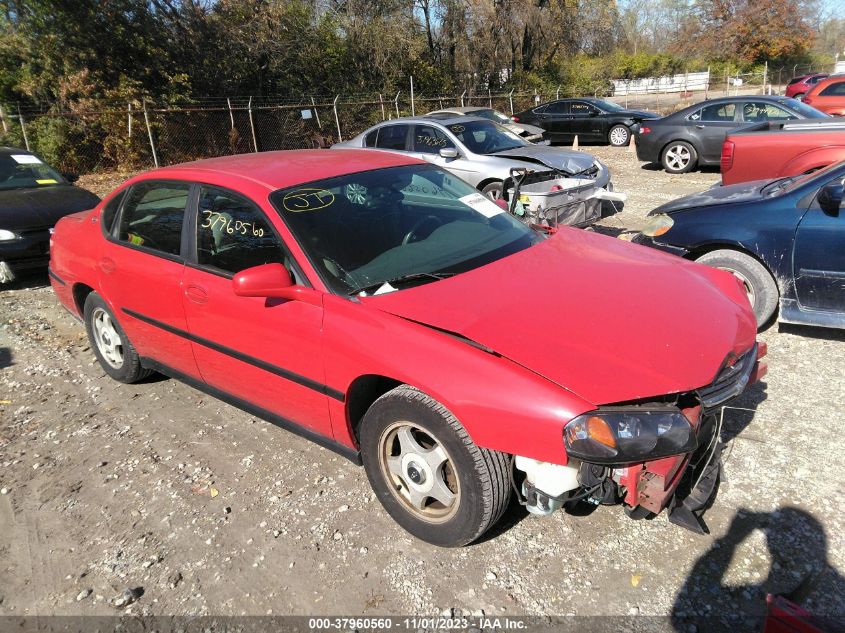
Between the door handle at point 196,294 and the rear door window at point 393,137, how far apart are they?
22.7 ft

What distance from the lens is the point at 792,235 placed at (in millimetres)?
4246

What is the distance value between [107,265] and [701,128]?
1129cm

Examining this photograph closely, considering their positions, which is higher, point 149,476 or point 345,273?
point 345,273

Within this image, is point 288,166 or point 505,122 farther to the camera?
point 505,122

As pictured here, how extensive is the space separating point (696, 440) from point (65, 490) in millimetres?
3250

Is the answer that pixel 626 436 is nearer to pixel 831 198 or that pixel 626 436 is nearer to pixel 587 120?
pixel 831 198

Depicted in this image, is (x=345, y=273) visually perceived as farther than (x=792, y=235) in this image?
No

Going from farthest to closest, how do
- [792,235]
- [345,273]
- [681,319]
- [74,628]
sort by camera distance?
1. [792,235]
2. [345,273]
3. [681,319]
4. [74,628]

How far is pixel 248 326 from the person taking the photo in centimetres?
308

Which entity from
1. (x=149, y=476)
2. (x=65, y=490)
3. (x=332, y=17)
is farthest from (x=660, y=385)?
(x=332, y=17)

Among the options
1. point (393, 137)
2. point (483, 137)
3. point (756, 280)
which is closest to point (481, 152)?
point (483, 137)

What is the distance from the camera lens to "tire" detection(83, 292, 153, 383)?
4.22 metres

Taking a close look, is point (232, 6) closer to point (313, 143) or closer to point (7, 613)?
point (313, 143)

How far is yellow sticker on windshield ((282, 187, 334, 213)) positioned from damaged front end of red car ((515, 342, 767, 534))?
5.47ft
